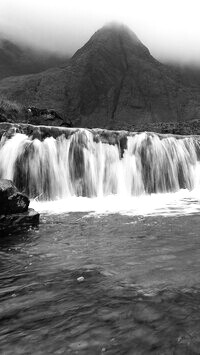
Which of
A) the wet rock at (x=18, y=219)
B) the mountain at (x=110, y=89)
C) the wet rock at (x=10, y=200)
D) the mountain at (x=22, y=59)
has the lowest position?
the wet rock at (x=18, y=219)

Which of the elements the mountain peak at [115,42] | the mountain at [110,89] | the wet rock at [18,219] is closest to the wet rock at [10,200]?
the wet rock at [18,219]

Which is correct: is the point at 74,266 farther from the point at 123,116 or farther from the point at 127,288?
the point at 123,116

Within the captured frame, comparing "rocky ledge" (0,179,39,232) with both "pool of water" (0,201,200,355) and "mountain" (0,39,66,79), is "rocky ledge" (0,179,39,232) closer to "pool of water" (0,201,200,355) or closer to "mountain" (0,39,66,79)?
"pool of water" (0,201,200,355)

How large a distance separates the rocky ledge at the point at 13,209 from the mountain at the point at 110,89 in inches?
3252

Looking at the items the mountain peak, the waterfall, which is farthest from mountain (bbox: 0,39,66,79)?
the waterfall

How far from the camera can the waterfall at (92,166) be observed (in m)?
19.5

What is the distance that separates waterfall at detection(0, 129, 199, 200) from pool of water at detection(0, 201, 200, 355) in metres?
8.57

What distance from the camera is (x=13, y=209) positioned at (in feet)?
39.7

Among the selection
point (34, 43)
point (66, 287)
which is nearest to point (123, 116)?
point (34, 43)

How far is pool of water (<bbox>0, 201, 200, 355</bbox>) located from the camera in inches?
192

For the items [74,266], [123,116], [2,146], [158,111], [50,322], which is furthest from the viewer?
[158,111]

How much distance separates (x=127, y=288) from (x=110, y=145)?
16375 mm

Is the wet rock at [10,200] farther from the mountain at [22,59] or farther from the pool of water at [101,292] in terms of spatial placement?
the mountain at [22,59]

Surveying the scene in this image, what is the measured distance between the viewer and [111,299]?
6.13 m
